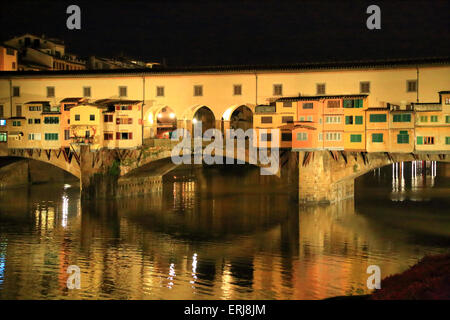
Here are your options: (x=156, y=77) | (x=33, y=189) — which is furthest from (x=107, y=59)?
(x=156, y=77)

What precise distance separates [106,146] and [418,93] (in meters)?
17.7

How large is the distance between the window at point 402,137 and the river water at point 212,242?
11.8ft

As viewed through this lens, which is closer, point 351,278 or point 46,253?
point 351,278

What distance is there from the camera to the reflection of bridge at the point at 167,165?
99.6 feet

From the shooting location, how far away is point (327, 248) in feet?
73.7

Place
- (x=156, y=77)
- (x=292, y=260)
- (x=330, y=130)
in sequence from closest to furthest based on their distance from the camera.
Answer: (x=292, y=260) < (x=330, y=130) < (x=156, y=77)

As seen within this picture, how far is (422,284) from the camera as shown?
11516 millimetres

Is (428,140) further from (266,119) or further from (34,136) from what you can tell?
(34,136)

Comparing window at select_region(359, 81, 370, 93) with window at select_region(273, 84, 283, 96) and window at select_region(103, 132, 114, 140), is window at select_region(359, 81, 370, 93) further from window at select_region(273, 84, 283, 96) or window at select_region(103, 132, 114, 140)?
window at select_region(103, 132, 114, 140)

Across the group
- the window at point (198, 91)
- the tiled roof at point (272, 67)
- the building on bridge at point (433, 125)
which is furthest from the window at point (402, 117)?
the window at point (198, 91)

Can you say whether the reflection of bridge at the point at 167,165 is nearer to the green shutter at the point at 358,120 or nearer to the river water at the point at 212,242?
the river water at the point at 212,242

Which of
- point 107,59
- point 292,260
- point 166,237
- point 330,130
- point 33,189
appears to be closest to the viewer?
point 292,260

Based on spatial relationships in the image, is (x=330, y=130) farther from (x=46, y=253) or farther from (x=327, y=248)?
(x=46, y=253)

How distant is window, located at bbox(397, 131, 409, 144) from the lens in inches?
1163
